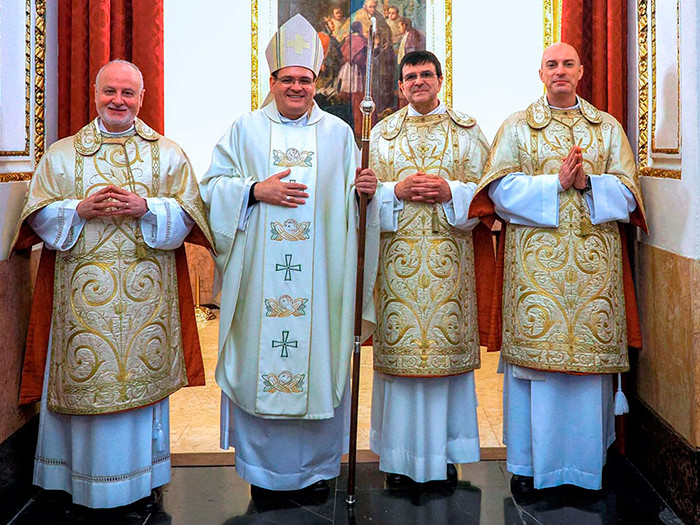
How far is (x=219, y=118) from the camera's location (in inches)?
332

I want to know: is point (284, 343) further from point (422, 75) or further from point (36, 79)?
point (36, 79)

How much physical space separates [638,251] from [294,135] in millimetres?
1990

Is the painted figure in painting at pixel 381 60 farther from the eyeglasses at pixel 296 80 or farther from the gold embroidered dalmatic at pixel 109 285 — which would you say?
the gold embroidered dalmatic at pixel 109 285

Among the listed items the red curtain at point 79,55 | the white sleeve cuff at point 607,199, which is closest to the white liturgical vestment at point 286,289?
the white sleeve cuff at point 607,199

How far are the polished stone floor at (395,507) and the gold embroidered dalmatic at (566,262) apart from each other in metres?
0.65

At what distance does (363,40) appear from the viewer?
8.20m

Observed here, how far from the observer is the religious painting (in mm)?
8125

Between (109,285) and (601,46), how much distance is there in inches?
125

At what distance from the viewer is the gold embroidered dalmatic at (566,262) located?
13.1ft

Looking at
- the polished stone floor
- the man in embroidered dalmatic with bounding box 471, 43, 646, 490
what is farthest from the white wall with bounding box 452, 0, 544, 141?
the polished stone floor

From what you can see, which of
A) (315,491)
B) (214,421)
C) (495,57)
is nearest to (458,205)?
(315,491)

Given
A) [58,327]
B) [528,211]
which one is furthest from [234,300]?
[528,211]

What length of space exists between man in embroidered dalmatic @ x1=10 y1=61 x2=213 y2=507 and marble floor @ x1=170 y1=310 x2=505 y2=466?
719 mm

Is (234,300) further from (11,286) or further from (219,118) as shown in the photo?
(219,118)
